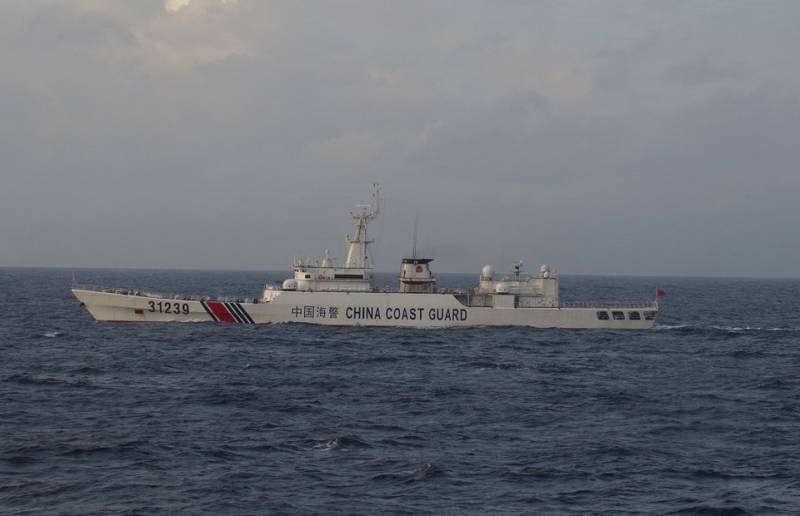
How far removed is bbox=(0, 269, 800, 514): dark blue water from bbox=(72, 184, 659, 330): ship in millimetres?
7226

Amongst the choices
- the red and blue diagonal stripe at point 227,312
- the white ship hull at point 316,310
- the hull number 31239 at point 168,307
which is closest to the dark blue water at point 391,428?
the red and blue diagonal stripe at point 227,312

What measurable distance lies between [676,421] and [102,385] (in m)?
24.0

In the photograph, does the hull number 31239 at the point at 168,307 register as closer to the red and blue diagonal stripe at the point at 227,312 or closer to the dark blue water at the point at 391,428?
the red and blue diagonal stripe at the point at 227,312

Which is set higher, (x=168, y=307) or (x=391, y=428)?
(x=168, y=307)

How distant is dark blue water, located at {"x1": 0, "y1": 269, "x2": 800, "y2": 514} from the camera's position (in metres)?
21.5

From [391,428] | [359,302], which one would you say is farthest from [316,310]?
[391,428]

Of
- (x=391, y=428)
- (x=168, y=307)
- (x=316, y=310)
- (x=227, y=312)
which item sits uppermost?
(x=316, y=310)

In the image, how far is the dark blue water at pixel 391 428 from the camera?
21.5 metres

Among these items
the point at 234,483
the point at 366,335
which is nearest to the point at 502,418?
the point at 234,483

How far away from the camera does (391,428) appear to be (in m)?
29.0

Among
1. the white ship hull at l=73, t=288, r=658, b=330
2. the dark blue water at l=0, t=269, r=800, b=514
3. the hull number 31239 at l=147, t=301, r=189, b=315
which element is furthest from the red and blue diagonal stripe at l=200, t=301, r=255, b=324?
the dark blue water at l=0, t=269, r=800, b=514

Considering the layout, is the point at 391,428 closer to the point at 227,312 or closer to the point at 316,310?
the point at 316,310

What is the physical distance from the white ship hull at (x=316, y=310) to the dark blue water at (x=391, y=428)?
706 centimetres

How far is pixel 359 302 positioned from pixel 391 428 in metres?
32.1
